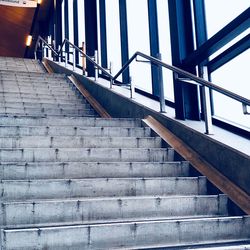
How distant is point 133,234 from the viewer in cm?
225

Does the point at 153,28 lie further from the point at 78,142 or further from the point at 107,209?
the point at 107,209

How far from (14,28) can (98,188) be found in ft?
56.6

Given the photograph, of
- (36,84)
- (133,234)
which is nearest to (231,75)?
(133,234)

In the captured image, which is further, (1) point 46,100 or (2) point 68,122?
(1) point 46,100

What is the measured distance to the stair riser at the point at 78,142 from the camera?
3.50 m

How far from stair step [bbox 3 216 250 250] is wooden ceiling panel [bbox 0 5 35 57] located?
52.2 ft

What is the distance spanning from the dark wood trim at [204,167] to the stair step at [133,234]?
243 mm

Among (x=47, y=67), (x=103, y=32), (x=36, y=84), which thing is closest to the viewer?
(x=36, y=84)

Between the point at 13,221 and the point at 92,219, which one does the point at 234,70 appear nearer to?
the point at 92,219

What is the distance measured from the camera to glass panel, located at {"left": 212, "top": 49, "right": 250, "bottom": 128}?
3287mm

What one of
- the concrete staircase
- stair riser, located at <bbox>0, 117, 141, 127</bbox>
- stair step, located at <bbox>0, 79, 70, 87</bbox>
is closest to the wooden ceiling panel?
stair step, located at <bbox>0, 79, 70, 87</bbox>

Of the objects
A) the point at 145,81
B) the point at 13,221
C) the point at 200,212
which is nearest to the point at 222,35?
the point at 200,212

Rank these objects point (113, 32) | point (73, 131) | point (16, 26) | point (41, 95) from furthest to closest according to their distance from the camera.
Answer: point (16, 26) → point (113, 32) → point (41, 95) → point (73, 131)

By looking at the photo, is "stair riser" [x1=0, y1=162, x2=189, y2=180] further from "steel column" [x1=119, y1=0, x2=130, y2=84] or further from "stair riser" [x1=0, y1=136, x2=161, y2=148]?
"steel column" [x1=119, y1=0, x2=130, y2=84]
